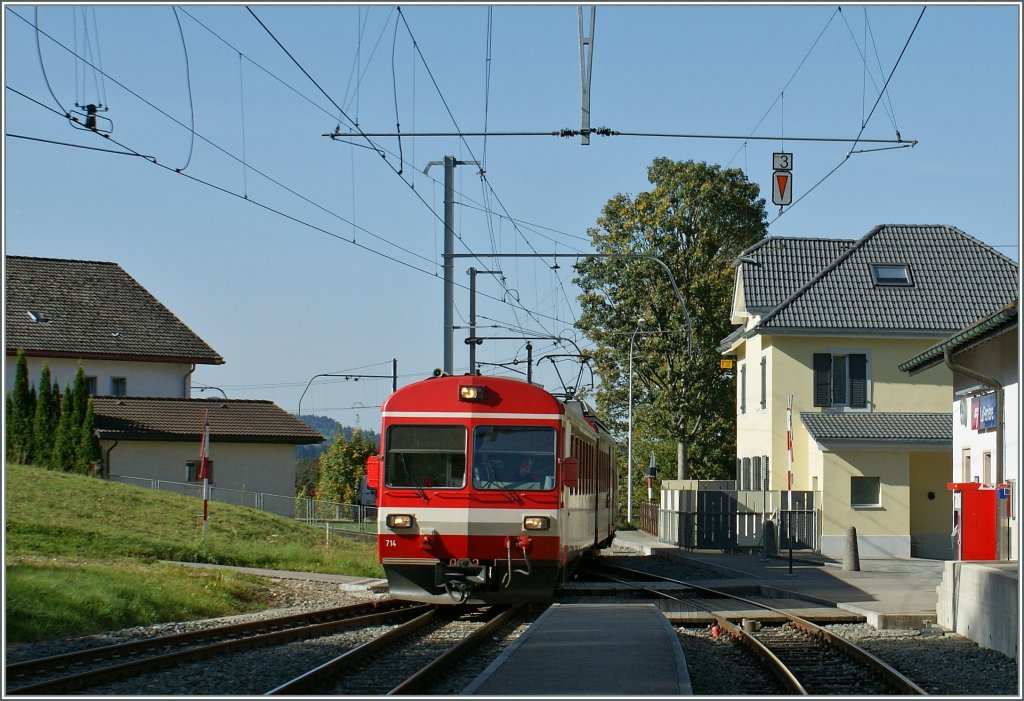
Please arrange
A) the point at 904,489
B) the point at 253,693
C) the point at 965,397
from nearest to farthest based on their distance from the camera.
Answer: the point at 253,693 → the point at 965,397 → the point at 904,489

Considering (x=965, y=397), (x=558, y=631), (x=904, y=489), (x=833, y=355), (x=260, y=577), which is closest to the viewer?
(x=558, y=631)

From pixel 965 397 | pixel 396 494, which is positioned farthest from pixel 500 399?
pixel 965 397

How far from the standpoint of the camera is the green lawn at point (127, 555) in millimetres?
15320

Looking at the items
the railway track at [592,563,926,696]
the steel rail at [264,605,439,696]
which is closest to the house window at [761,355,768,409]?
the railway track at [592,563,926,696]

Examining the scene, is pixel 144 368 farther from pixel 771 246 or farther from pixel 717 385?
pixel 771 246

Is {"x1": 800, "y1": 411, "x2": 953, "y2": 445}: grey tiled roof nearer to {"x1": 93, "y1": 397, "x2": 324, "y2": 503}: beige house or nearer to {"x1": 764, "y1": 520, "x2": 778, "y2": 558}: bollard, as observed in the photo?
{"x1": 764, "y1": 520, "x2": 778, "y2": 558}: bollard

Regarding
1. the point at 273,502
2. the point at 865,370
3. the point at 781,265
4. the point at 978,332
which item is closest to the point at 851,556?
the point at 978,332

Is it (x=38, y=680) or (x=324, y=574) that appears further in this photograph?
(x=324, y=574)

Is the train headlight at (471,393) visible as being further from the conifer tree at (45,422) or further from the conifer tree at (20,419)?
the conifer tree at (45,422)

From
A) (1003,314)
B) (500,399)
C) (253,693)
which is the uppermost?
(1003,314)

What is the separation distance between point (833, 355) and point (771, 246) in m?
5.41

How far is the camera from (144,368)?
5694 cm

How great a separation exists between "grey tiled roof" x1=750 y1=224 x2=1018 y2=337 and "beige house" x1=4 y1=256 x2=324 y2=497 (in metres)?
20.2

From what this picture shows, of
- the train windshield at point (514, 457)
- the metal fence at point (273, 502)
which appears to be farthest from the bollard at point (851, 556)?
the metal fence at point (273, 502)
